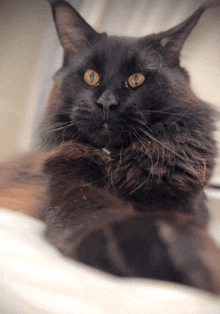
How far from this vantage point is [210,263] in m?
0.54

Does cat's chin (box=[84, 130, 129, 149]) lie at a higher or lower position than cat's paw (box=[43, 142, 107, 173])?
higher

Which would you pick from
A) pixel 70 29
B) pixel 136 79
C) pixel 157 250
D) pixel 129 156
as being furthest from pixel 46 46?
pixel 157 250

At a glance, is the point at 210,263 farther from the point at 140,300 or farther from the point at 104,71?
the point at 104,71

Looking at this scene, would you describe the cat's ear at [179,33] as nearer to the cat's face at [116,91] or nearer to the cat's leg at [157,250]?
the cat's face at [116,91]

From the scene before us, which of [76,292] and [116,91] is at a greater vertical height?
[116,91]

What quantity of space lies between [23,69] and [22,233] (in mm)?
633

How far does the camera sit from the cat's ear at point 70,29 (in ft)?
2.99

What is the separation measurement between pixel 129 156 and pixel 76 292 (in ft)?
1.36

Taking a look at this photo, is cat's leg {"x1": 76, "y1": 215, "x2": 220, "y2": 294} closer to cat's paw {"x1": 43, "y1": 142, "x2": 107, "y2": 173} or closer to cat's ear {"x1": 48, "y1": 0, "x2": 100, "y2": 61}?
cat's paw {"x1": 43, "y1": 142, "x2": 107, "y2": 173}

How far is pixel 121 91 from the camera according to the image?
77 cm

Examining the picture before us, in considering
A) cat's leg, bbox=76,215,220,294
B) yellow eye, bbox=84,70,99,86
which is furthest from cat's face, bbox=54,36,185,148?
cat's leg, bbox=76,215,220,294

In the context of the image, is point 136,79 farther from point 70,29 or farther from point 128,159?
point 70,29

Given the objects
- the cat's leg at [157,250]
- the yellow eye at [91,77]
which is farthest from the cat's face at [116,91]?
the cat's leg at [157,250]

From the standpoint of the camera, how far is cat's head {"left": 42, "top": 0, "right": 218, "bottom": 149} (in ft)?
2.49
